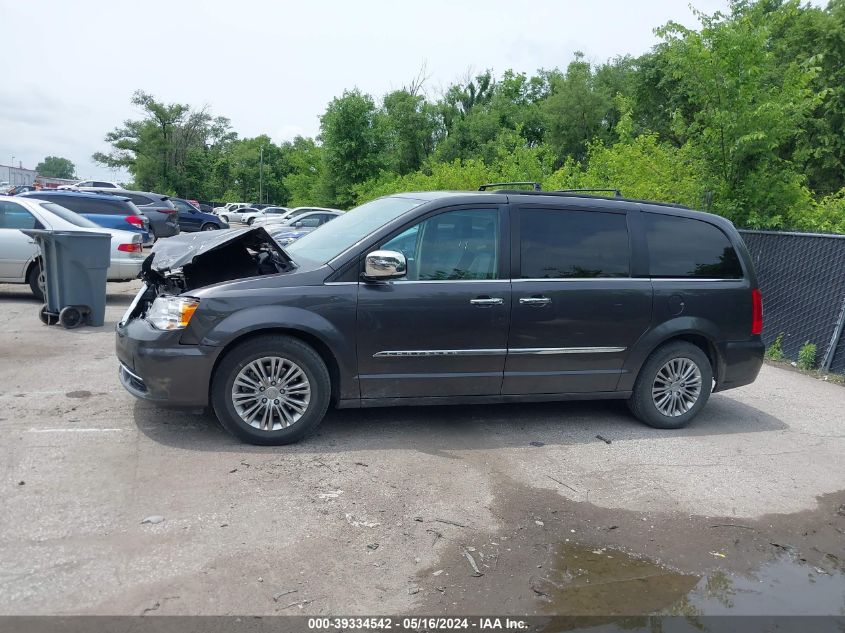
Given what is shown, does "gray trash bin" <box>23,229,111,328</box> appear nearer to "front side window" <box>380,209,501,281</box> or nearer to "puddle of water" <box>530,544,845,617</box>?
"front side window" <box>380,209,501,281</box>

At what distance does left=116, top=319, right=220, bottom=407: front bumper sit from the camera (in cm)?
500

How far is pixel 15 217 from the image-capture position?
10852mm

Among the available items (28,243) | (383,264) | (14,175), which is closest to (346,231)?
(383,264)

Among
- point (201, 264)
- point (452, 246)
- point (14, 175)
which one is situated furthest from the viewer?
point (14, 175)

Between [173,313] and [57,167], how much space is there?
19964cm

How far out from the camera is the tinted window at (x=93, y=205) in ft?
47.4

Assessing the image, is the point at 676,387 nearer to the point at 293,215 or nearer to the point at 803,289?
the point at 803,289

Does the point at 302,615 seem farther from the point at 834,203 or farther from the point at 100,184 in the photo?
the point at 100,184

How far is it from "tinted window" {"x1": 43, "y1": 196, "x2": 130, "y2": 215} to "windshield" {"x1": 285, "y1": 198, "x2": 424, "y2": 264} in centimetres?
1019

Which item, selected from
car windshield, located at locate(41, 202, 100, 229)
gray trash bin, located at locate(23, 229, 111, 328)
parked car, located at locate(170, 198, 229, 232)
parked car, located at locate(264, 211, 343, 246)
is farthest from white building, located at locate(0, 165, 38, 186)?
gray trash bin, located at locate(23, 229, 111, 328)

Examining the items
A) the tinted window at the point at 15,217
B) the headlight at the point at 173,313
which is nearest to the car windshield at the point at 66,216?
the tinted window at the point at 15,217

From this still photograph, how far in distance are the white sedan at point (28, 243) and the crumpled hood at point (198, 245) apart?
5041 mm

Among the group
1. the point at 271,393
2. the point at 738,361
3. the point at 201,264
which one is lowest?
the point at 271,393

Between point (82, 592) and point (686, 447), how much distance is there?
455 centimetres
